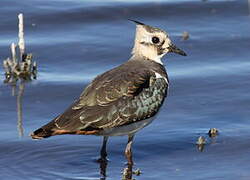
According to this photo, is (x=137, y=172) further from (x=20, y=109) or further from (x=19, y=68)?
(x=19, y=68)

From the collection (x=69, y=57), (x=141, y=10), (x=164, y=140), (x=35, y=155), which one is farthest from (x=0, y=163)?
(x=141, y=10)

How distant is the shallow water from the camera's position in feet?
31.0

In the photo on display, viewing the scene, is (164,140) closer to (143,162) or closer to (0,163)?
(143,162)

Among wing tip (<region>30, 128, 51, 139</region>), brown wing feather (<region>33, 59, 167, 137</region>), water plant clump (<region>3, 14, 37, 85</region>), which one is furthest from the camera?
water plant clump (<region>3, 14, 37, 85</region>)

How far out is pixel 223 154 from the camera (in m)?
9.72

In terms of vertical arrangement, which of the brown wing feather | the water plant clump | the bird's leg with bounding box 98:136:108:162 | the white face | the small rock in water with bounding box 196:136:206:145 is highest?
the white face

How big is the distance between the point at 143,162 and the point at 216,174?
867mm

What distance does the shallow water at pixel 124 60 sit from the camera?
9.45 m

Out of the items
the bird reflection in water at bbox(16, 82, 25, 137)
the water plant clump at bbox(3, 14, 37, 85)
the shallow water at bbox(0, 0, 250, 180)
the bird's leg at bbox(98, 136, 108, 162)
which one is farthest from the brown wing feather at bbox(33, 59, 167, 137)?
the water plant clump at bbox(3, 14, 37, 85)

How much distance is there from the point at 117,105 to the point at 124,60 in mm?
3207

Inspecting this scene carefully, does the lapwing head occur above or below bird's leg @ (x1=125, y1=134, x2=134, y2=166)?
Result: above

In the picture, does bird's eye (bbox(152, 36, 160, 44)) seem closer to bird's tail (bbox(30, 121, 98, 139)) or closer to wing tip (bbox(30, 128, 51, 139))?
bird's tail (bbox(30, 121, 98, 139))

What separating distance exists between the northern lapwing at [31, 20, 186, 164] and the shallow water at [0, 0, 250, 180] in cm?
50

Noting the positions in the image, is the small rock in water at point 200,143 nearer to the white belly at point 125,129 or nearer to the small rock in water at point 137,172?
the white belly at point 125,129
